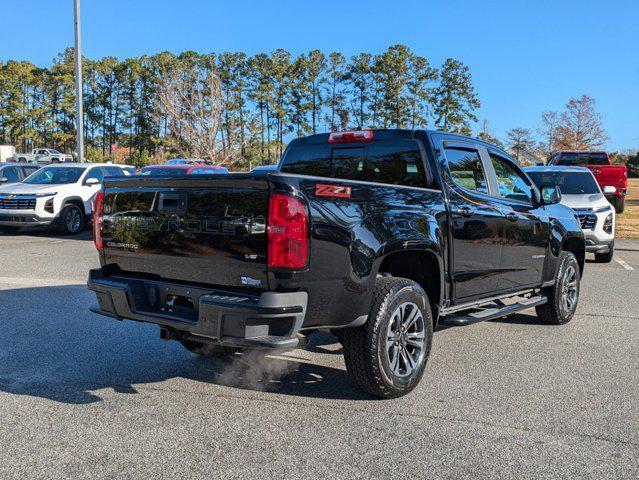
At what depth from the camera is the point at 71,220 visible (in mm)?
15320

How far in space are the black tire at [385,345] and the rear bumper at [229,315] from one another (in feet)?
1.91

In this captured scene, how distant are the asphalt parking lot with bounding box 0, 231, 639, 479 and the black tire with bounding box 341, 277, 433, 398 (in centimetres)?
14

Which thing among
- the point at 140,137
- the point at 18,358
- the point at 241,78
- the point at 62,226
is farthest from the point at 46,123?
the point at 18,358

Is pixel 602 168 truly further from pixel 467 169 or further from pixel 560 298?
pixel 467 169

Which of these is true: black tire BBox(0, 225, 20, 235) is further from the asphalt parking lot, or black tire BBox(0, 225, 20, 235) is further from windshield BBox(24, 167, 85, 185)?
the asphalt parking lot

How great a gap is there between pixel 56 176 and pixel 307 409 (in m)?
13.7

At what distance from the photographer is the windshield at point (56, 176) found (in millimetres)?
15719

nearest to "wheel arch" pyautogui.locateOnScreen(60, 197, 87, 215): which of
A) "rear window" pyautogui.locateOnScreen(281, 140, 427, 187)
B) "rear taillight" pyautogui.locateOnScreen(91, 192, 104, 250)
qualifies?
"rear window" pyautogui.locateOnScreen(281, 140, 427, 187)

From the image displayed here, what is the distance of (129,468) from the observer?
10.5 feet

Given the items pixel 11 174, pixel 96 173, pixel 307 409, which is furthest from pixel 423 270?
pixel 11 174

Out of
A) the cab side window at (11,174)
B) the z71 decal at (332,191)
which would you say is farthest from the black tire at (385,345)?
the cab side window at (11,174)

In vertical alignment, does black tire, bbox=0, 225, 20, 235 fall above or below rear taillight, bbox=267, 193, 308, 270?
below

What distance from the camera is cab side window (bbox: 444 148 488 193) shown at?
511cm

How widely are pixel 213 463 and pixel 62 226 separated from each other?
13031 mm
